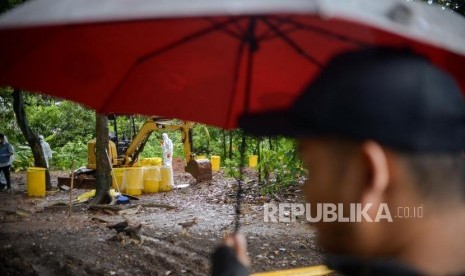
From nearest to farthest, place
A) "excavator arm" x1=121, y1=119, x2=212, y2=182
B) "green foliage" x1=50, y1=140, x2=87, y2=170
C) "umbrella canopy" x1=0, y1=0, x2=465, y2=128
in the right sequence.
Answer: "umbrella canopy" x1=0, y1=0, x2=465, y2=128
"excavator arm" x1=121, y1=119, x2=212, y2=182
"green foliage" x1=50, y1=140, x2=87, y2=170

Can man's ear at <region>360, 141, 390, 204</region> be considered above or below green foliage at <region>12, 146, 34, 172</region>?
above

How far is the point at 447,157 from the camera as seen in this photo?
95 cm

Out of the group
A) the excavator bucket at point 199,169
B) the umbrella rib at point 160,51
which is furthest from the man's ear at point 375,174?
the excavator bucket at point 199,169

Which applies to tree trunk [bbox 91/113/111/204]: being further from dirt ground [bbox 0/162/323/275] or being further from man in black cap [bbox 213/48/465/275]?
man in black cap [bbox 213/48/465/275]

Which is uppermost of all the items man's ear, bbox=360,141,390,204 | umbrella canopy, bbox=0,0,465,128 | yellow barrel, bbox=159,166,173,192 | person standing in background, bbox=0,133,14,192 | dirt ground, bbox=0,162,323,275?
umbrella canopy, bbox=0,0,465,128

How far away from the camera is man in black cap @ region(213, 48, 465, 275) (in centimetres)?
91

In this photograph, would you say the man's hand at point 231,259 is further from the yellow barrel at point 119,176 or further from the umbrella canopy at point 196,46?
the yellow barrel at point 119,176

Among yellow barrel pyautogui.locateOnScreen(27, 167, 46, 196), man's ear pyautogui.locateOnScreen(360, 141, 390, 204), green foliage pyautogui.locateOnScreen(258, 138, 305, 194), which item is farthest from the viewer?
yellow barrel pyautogui.locateOnScreen(27, 167, 46, 196)

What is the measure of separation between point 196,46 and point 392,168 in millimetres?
1194

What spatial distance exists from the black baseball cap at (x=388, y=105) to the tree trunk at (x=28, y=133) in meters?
12.7

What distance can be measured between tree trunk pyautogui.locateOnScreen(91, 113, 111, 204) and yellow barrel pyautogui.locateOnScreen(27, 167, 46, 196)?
2747mm

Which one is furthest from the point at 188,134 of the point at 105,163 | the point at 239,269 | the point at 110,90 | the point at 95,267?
the point at 239,269

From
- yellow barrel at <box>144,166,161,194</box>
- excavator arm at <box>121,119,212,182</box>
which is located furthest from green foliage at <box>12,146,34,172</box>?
yellow barrel at <box>144,166,161,194</box>

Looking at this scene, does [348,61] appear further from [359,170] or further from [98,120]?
[98,120]
